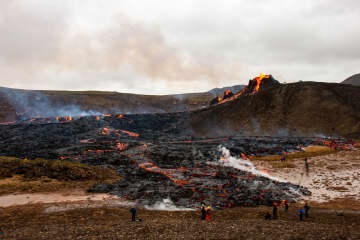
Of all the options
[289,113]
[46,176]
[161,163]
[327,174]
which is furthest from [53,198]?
[289,113]

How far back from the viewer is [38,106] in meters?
168

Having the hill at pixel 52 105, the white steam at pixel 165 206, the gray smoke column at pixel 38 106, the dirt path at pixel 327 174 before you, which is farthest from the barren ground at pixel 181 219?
the gray smoke column at pixel 38 106

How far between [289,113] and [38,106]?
156 metres

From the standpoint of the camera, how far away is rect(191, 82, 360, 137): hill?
311 ft

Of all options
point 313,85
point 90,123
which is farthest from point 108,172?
point 313,85

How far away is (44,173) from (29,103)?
152 m

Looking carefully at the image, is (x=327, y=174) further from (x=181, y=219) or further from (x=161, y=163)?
(x=161, y=163)

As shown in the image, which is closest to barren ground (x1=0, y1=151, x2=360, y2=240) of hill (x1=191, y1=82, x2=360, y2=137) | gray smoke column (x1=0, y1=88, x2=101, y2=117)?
hill (x1=191, y1=82, x2=360, y2=137)

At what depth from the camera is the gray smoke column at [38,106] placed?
516ft

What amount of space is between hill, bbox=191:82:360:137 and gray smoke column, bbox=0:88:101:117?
92.2 metres

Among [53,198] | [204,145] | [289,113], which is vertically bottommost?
[53,198]

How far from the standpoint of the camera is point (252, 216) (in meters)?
23.7

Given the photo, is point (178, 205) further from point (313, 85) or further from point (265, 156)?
point (313, 85)

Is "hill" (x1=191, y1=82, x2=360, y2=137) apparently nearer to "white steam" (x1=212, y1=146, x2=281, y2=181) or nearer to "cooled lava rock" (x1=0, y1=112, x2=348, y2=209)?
"cooled lava rock" (x1=0, y1=112, x2=348, y2=209)
